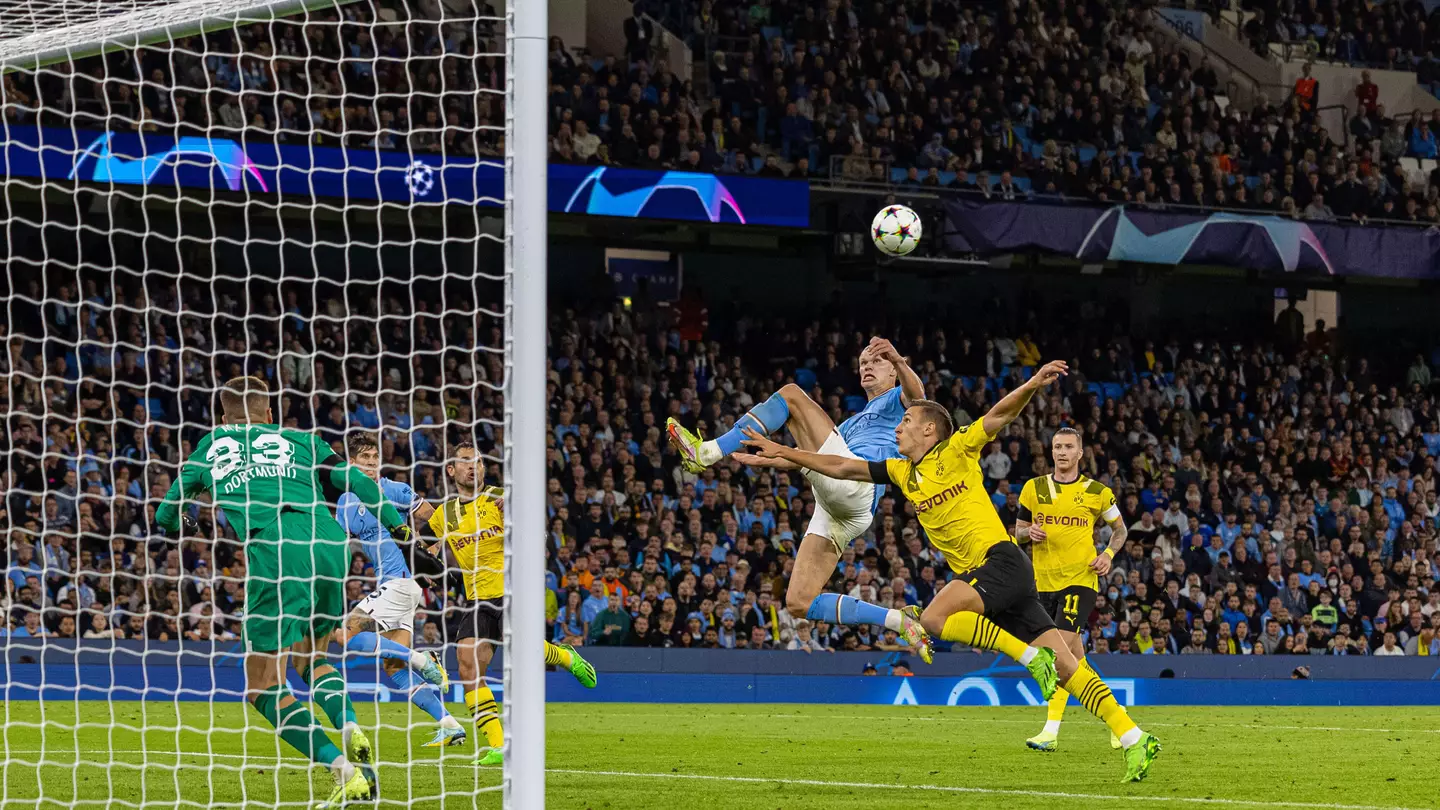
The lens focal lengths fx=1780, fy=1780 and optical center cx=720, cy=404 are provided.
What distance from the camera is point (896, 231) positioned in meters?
13.5

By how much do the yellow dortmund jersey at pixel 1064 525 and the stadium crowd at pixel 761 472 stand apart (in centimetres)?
566

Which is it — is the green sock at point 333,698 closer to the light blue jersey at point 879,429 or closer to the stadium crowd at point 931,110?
the light blue jersey at point 879,429

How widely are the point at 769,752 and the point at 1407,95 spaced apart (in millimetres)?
24467

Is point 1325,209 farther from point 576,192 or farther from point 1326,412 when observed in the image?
point 576,192

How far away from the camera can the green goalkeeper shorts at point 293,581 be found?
303 inches

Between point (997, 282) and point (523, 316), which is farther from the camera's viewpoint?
point (997, 282)

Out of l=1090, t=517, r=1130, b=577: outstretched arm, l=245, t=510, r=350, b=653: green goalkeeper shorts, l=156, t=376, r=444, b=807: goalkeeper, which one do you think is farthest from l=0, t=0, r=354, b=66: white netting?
l=1090, t=517, r=1130, b=577: outstretched arm

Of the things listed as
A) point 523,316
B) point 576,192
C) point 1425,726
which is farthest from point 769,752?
point 576,192

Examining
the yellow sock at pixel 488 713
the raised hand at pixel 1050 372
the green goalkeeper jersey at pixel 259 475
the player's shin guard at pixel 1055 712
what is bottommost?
the player's shin guard at pixel 1055 712

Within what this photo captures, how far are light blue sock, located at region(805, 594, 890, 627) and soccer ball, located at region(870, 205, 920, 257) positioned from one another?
3128 millimetres

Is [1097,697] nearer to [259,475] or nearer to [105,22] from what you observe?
[259,475]

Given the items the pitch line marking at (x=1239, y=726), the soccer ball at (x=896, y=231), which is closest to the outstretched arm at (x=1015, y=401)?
the soccer ball at (x=896, y=231)

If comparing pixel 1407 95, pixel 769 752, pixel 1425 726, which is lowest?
pixel 1425 726

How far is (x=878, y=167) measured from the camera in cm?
2400
